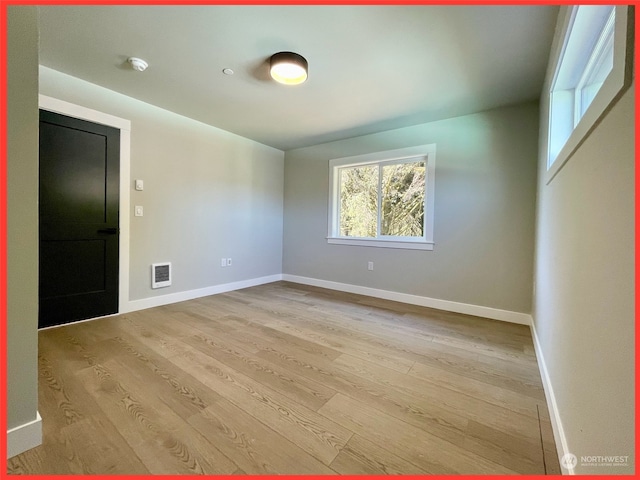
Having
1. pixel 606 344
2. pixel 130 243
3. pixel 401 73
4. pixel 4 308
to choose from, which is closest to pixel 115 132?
pixel 130 243

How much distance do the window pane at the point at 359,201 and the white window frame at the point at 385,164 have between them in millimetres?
96

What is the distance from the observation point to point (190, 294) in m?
3.35

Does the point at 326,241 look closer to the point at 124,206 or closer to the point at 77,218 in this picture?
the point at 124,206

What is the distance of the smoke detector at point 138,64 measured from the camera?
2.04 m

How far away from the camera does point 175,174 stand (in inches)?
123

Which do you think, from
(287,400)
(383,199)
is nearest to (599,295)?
(287,400)

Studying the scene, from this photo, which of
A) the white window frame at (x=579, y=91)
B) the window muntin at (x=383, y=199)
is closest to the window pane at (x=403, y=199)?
the window muntin at (x=383, y=199)

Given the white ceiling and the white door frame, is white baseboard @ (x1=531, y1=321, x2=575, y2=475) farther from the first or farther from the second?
the white door frame

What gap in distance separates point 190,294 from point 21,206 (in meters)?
2.54

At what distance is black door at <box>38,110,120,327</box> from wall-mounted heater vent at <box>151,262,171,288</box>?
351 millimetres

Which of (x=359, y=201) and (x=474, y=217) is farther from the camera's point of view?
(x=359, y=201)

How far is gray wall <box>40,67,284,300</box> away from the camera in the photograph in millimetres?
2797

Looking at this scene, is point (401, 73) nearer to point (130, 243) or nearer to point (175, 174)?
point (175, 174)

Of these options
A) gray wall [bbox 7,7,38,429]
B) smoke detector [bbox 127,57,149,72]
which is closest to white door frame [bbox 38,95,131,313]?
smoke detector [bbox 127,57,149,72]
